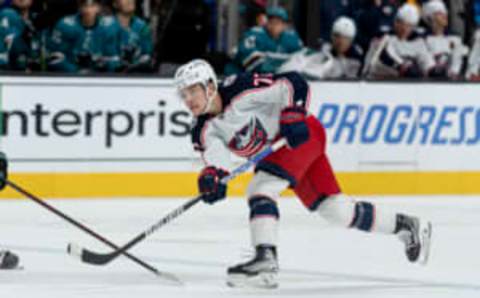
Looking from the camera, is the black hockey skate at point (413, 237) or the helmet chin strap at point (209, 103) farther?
the black hockey skate at point (413, 237)

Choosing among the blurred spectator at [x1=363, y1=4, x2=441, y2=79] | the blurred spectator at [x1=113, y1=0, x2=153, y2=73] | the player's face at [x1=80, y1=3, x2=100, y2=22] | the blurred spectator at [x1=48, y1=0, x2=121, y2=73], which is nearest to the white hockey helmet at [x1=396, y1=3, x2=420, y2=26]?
the blurred spectator at [x1=363, y1=4, x2=441, y2=79]

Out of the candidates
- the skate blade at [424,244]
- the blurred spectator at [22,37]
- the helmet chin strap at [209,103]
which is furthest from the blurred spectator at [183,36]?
the helmet chin strap at [209,103]

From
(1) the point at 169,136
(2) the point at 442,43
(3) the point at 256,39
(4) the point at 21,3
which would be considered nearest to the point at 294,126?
(1) the point at 169,136

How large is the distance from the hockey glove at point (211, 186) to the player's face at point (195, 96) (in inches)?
9.4

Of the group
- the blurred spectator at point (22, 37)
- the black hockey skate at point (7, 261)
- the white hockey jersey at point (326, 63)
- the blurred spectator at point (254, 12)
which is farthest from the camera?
the blurred spectator at point (254, 12)

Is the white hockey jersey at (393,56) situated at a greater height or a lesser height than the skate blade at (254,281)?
greater

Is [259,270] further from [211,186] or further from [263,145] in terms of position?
[263,145]

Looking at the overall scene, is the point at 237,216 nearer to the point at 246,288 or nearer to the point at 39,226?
the point at 39,226

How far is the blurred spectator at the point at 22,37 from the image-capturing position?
26.1 ft

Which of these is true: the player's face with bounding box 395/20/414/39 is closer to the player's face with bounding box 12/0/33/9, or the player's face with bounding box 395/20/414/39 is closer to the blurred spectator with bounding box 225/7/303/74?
the blurred spectator with bounding box 225/7/303/74

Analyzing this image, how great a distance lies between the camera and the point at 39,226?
674cm

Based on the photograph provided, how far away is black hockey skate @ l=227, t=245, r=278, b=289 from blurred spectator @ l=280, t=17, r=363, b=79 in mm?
3739

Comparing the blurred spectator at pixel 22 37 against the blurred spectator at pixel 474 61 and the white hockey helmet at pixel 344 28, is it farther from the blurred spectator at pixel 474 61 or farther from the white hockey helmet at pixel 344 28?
the blurred spectator at pixel 474 61

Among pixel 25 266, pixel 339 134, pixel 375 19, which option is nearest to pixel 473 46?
pixel 375 19
